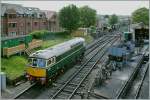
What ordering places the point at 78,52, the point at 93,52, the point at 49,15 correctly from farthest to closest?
the point at 49,15
the point at 93,52
the point at 78,52

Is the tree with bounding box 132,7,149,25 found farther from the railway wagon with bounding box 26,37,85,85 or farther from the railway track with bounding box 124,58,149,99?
the railway wagon with bounding box 26,37,85,85

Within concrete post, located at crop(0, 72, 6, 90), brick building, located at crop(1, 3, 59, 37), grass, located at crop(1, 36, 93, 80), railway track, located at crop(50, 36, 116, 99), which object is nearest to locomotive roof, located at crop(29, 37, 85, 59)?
railway track, located at crop(50, 36, 116, 99)

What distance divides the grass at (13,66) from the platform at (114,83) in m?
7.49

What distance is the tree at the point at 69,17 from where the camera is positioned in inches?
2192

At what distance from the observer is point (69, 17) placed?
2200 inches

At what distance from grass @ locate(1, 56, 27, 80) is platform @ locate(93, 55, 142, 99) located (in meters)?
7.49

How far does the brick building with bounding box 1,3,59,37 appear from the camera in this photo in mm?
54406

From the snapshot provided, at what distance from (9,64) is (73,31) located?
31830mm

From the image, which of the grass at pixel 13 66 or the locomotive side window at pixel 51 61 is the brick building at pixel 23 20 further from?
the locomotive side window at pixel 51 61

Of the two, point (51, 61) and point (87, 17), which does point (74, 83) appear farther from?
point (87, 17)

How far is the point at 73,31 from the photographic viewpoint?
57.9m

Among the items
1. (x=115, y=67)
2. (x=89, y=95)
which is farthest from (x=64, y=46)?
(x=89, y=95)

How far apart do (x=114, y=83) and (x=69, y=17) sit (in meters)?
33.6

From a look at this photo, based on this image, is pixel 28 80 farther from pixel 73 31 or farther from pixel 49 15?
pixel 49 15
